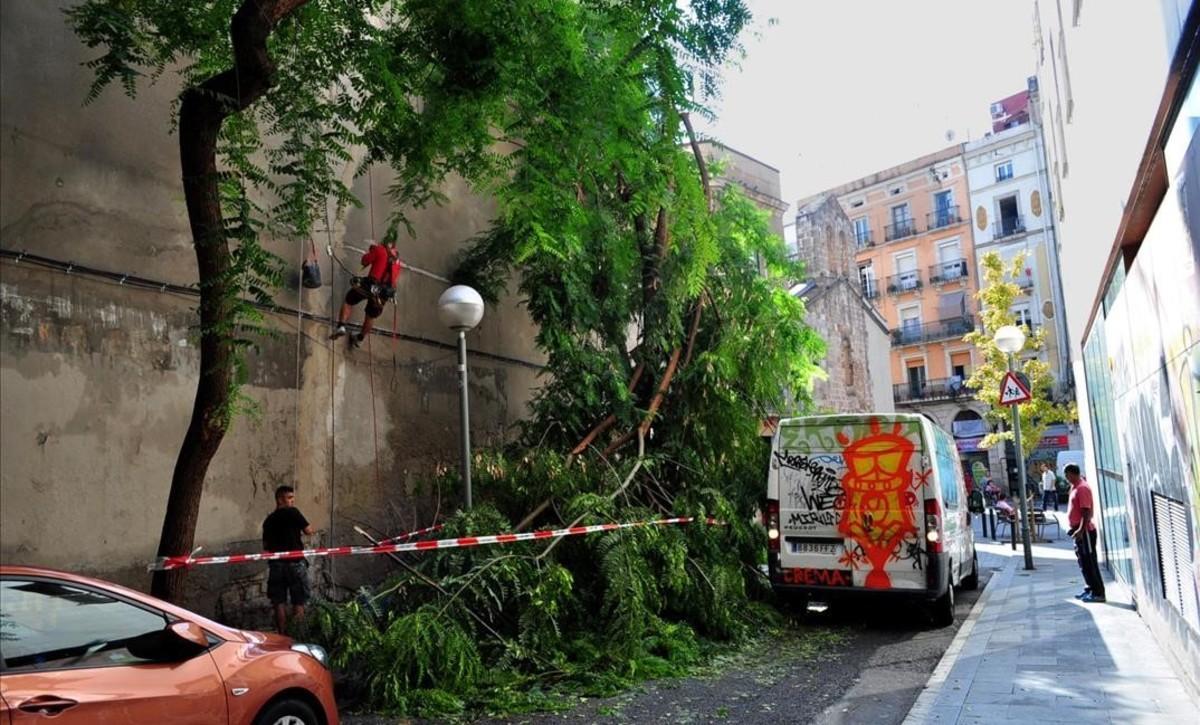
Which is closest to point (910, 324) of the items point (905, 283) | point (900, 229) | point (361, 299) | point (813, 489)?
point (905, 283)

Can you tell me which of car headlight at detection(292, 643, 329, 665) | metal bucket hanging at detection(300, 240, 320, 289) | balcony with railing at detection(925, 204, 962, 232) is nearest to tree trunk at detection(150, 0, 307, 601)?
car headlight at detection(292, 643, 329, 665)

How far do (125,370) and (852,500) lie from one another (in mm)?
7515

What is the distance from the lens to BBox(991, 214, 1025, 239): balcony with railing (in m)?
44.9

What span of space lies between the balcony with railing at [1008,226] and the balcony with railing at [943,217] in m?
2.01

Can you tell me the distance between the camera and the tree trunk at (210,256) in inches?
233

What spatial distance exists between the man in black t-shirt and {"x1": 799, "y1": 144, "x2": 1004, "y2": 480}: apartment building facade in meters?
41.2

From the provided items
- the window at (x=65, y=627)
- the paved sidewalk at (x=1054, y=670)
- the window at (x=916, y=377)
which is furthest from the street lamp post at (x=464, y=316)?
the window at (x=916, y=377)

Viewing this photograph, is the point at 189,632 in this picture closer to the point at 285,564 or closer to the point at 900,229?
the point at 285,564

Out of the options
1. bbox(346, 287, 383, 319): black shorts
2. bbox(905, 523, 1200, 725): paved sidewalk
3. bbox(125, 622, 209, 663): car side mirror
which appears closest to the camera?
bbox(125, 622, 209, 663): car side mirror

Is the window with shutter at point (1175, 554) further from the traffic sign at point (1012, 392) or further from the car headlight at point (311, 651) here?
the traffic sign at point (1012, 392)

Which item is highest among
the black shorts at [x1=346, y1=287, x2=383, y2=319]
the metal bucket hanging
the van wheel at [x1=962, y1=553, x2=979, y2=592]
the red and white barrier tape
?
the metal bucket hanging

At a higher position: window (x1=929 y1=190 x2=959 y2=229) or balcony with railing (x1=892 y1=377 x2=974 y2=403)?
window (x1=929 y1=190 x2=959 y2=229)

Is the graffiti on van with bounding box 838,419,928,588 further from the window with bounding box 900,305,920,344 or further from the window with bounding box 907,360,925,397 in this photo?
the window with bounding box 900,305,920,344

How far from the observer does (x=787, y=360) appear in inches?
472
